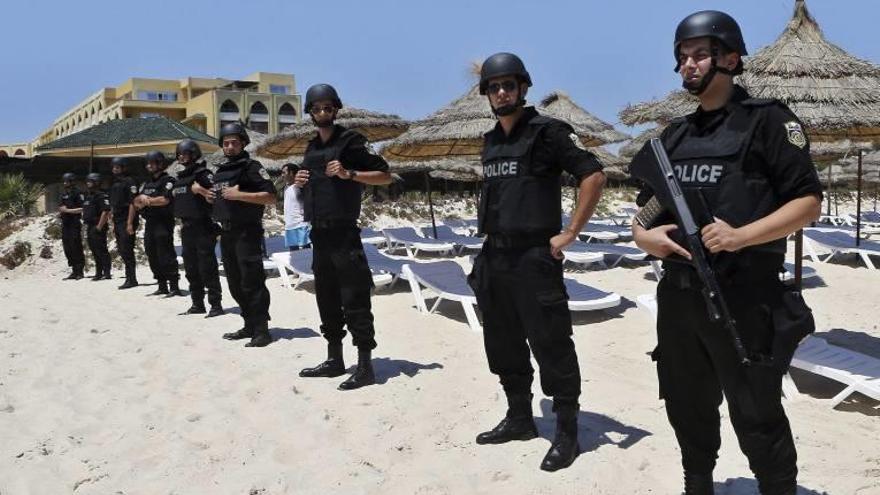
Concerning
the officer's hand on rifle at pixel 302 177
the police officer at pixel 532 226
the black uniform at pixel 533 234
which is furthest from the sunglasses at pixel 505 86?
the officer's hand on rifle at pixel 302 177

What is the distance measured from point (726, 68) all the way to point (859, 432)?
7.87ft

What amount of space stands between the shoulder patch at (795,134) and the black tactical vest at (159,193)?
23.8 ft

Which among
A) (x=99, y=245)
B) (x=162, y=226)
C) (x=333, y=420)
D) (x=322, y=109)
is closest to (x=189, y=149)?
(x=162, y=226)

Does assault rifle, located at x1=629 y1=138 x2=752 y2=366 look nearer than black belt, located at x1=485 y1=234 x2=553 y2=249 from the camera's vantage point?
Yes

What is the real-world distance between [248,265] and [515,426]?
2886mm

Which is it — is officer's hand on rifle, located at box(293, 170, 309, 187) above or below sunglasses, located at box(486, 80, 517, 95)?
below

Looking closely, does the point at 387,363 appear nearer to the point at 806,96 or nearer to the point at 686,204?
the point at 686,204

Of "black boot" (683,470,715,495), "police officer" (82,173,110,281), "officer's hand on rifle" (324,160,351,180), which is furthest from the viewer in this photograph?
"police officer" (82,173,110,281)

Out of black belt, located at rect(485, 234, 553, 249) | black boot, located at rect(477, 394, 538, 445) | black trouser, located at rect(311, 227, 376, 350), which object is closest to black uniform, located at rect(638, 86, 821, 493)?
black belt, located at rect(485, 234, 553, 249)

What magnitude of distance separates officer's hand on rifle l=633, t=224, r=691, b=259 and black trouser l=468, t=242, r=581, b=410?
0.78 meters

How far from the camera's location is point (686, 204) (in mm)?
2115

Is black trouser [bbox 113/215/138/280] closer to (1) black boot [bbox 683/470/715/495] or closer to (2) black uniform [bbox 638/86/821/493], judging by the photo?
(1) black boot [bbox 683/470/715/495]

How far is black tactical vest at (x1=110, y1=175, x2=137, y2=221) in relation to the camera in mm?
9719

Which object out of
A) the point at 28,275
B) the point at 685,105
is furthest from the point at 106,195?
the point at 685,105
